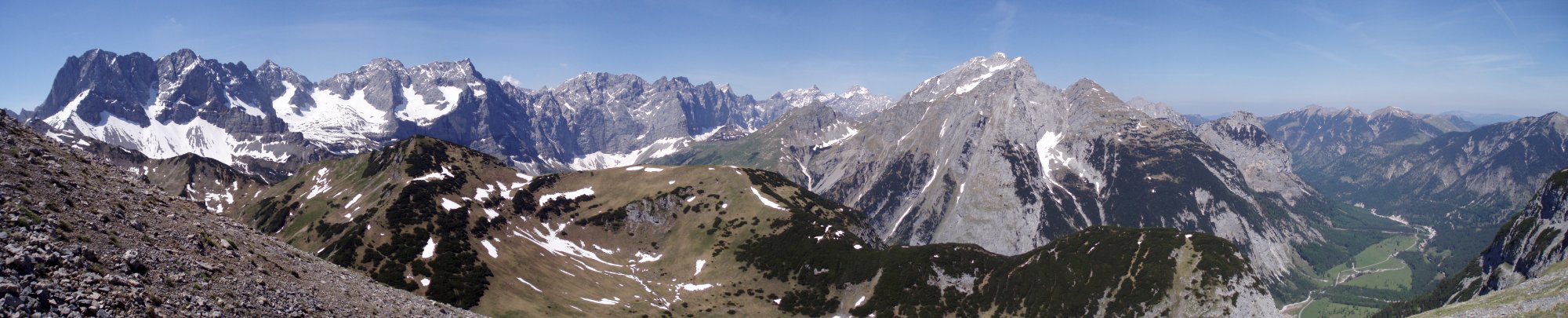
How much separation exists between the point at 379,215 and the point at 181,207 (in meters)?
135

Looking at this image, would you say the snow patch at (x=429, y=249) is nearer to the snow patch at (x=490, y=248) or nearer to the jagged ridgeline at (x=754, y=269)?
the jagged ridgeline at (x=754, y=269)

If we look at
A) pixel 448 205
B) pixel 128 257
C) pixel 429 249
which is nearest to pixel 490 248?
pixel 429 249

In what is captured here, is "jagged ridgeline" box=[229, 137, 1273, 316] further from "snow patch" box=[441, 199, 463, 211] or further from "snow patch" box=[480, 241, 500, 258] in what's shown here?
"snow patch" box=[480, 241, 500, 258]

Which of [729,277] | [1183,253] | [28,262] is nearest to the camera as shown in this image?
[28,262]

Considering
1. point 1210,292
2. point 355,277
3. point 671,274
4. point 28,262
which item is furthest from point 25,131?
point 1210,292

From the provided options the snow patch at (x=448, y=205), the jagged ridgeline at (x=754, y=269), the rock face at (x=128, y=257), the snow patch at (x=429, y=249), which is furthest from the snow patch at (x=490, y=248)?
the rock face at (x=128, y=257)

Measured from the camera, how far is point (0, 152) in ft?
116

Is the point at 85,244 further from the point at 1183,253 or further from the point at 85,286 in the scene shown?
the point at 1183,253

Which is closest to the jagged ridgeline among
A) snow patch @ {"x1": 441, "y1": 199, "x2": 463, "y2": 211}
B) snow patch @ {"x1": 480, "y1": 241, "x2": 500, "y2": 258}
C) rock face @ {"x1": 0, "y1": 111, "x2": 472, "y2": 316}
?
snow patch @ {"x1": 441, "y1": 199, "x2": 463, "y2": 211}

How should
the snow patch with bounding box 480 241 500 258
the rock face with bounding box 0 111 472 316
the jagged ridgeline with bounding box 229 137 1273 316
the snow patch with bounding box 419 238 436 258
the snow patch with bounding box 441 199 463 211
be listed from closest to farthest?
the rock face with bounding box 0 111 472 316 < the jagged ridgeline with bounding box 229 137 1273 316 < the snow patch with bounding box 419 238 436 258 < the snow patch with bounding box 480 241 500 258 < the snow patch with bounding box 441 199 463 211

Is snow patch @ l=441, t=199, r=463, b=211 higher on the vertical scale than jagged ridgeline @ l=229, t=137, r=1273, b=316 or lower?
higher

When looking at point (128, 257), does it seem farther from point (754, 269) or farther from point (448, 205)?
point (448, 205)

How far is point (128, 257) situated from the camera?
1190 inches

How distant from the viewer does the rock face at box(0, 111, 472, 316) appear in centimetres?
2581
